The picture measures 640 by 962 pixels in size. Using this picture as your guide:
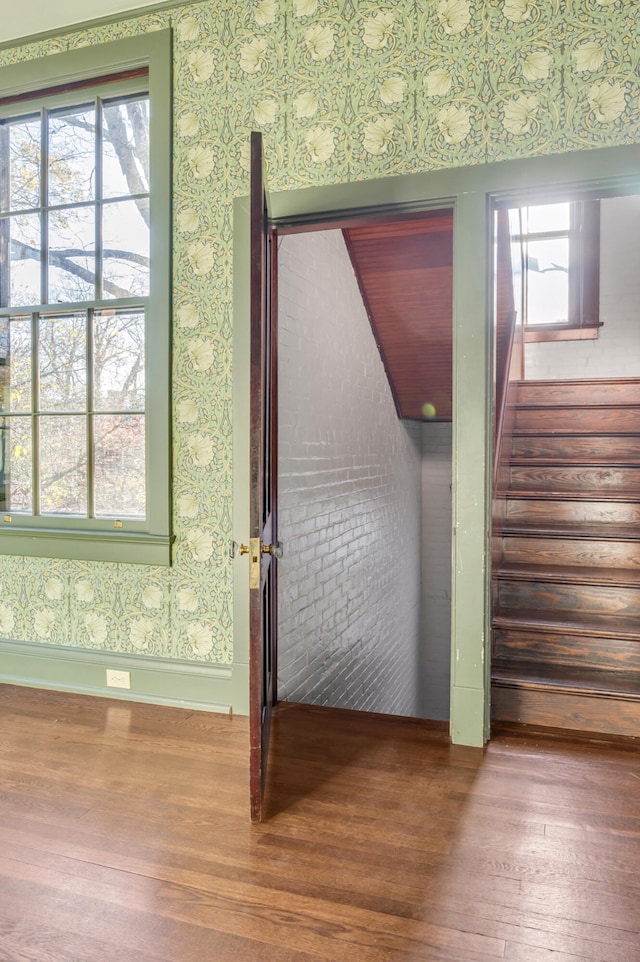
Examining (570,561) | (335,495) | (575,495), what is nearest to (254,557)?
(335,495)

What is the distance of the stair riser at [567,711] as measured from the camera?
2807 millimetres

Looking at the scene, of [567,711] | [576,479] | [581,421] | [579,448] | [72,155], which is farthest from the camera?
[581,421]

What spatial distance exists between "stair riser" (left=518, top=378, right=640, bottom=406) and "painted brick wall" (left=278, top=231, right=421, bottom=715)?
3.50 feet

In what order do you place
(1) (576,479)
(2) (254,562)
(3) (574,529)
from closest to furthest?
(2) (254,562), (3) (574,529), (1) (576,479)

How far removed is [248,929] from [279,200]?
2608 millimetres

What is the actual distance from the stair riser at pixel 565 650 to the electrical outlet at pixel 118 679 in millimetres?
1745

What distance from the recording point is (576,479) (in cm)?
398

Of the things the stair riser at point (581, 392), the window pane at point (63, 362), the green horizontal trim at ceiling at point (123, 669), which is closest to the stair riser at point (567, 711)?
the green horizontal trim at ceiling at point (123, 669)

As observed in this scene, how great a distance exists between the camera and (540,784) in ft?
7.80

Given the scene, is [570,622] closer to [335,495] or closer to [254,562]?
[335,495]

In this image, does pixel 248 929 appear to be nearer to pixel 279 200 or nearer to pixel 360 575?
pixel 279 200

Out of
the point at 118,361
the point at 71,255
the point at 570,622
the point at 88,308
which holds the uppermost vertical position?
the point at 71,255

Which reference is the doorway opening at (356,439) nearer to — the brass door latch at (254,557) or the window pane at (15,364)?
the brass door latch at (254,557)

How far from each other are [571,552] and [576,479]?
0.58 m
